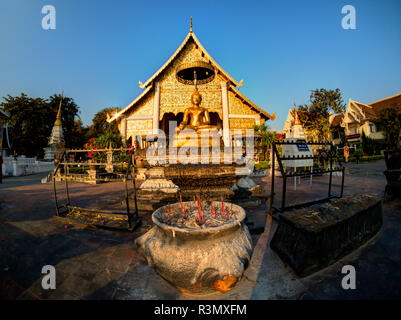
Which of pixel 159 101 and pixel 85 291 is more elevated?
pixel 159 101

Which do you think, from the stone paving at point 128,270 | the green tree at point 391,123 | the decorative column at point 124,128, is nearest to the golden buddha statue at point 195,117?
the stone paving at point 128,270

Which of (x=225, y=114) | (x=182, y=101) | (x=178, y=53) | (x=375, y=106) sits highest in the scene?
(x=178, y=53)

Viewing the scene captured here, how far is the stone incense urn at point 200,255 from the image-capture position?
183 centimetres

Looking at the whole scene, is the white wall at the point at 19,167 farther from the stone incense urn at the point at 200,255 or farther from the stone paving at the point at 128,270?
the stone incense urn at the point at 200,255

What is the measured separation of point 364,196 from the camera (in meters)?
3.06

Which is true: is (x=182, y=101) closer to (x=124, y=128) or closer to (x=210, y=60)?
(x=210, y=60)

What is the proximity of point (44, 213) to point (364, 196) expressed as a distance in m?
7.35

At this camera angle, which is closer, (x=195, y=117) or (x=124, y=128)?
(x=195, y=117)

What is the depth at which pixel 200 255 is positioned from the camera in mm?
1943

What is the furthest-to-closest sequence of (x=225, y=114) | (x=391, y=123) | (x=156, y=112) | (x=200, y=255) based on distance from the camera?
(x=391, y=123), (x=225, y=114), (x=156, y=112), (x=200, y=255)

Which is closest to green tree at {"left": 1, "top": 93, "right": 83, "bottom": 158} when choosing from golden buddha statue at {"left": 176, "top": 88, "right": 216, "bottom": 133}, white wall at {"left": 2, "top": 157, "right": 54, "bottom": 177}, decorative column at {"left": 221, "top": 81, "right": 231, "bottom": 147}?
white wall at {"left": 2, "top": 157, "right": 54, "bottom": 177}

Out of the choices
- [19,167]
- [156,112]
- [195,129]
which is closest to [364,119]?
[156,112]
